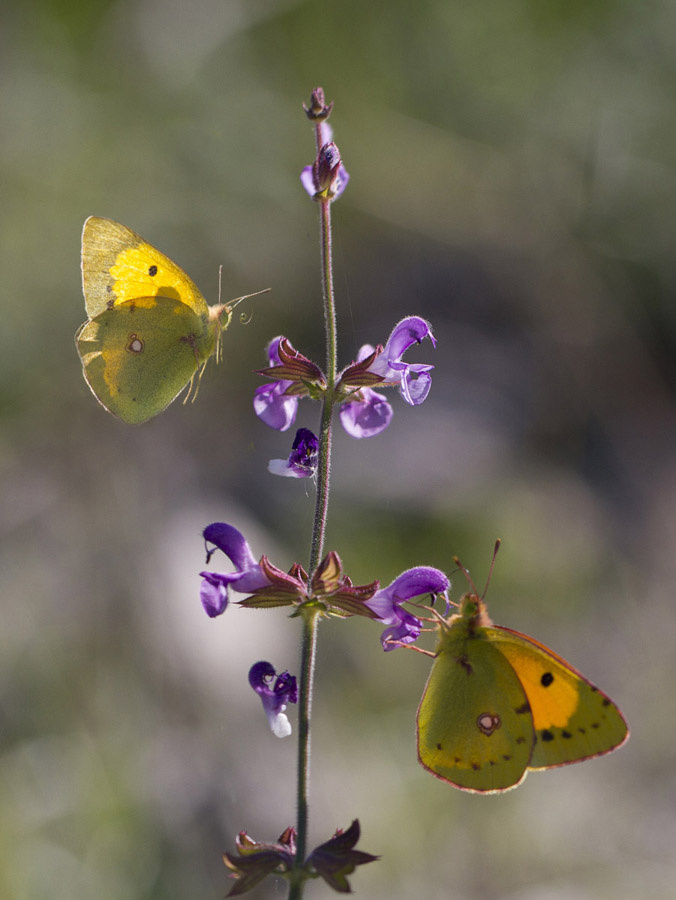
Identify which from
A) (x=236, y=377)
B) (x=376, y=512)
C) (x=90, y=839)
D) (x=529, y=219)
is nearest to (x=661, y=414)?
(x=529, y=219)

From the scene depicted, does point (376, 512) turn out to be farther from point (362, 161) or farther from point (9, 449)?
point (362, 161)

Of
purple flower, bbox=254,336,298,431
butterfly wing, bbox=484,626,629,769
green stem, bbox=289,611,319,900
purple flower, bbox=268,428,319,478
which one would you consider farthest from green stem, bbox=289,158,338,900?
butterfly wing, bbox=484,626,629,769

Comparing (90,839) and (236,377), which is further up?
(236,377)

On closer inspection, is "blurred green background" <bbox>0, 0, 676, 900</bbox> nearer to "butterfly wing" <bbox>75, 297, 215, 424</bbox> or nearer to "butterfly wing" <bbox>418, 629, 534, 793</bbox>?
"butterfly wing" <bbox>418, 629, 534, 793</bbox>

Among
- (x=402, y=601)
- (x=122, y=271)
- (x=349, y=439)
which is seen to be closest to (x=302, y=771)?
(x=402, y=601)

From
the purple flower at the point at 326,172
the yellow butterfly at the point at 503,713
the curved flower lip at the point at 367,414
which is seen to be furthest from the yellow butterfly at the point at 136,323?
the yellow butterfly at the point at 503,713

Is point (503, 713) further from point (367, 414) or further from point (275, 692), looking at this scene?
point (367, 414)

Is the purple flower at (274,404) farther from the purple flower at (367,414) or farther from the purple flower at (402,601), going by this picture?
the purple flower at (402,601)
